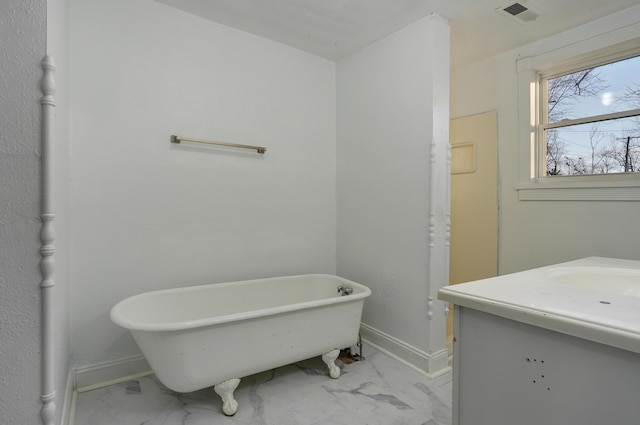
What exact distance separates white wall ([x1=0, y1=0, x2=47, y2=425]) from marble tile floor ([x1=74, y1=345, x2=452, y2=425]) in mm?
831

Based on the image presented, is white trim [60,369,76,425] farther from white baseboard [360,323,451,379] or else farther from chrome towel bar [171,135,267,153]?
white baseboard [360,323,451,379]

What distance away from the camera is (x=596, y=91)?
212 cm

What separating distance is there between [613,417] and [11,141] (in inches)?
61.7

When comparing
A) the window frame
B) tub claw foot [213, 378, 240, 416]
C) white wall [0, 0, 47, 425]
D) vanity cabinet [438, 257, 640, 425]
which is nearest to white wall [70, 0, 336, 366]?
tub claw foot [213, 378, 240, 416]

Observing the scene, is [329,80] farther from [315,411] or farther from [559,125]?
[315,411]

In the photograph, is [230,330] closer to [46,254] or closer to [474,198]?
[46,254]

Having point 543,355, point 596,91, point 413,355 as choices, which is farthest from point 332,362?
point 596,91

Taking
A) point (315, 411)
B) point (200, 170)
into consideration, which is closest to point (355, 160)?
point (200, 170)

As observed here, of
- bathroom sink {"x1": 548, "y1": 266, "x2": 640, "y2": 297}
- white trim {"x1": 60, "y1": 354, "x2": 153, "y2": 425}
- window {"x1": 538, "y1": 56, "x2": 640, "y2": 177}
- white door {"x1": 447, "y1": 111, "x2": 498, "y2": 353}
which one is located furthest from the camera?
white door {"x1": 447, "y1": 111, "x2": 498, "y2": 353}

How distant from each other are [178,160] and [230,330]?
114 cm

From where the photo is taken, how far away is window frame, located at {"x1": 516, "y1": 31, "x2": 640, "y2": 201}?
6.29 feet

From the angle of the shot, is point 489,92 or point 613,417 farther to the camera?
point 489,92

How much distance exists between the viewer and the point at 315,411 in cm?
161

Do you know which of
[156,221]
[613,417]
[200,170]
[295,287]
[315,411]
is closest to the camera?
[613,417]
